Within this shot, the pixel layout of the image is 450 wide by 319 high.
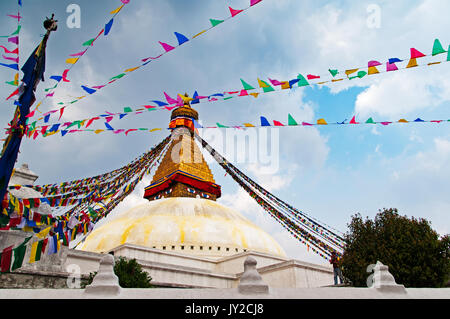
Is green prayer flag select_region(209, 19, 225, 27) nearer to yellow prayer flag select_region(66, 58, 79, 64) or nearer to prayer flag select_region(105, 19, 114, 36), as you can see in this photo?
prayer flag select_region(105, 19, 114, 36)

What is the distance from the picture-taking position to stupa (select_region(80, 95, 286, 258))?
58.1ft

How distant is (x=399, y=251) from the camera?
10719 millimetres

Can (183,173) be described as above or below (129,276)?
above

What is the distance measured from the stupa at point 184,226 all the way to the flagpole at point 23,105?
7983mm

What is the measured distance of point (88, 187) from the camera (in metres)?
12.3

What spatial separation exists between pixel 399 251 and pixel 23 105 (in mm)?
11334

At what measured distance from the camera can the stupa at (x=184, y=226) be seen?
58.1ft

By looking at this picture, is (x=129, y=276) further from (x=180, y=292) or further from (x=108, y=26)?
(x=108, y=26)

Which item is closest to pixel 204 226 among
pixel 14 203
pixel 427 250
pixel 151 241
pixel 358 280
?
pixel 151 241

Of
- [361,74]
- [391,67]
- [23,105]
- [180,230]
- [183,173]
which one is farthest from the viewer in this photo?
[183,173]

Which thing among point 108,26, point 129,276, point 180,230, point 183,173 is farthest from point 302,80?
point 183,173

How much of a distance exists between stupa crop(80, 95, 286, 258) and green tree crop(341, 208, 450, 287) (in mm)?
7870

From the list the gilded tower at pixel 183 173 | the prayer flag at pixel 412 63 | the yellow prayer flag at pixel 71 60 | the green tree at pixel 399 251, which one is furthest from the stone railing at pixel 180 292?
the gilded tower at pixel 183 173
